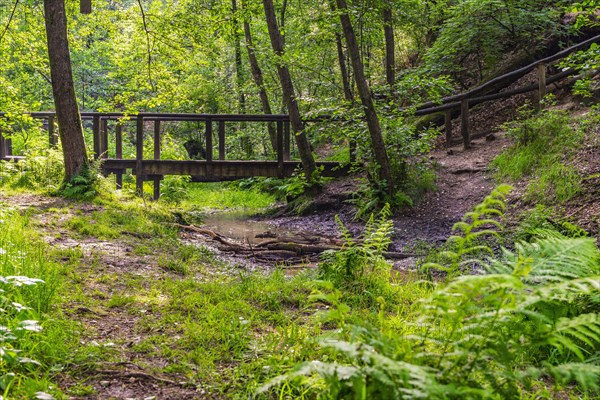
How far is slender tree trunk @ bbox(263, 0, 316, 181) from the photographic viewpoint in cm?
1134

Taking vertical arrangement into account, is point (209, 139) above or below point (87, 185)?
above

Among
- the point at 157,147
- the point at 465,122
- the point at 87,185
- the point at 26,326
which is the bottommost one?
the point at 26,326

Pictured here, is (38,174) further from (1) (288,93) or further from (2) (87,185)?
(1) (288,93)

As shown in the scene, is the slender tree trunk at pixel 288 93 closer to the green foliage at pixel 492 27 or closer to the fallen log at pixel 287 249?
the green foliage at pixel 492 27

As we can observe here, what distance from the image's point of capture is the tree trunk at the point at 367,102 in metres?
9.37

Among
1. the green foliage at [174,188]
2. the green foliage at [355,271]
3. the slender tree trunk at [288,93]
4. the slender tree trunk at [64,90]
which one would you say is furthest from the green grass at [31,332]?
the green foliage at [174,188]

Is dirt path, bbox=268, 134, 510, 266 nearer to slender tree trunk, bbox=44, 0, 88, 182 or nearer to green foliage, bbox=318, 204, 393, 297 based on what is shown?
green foliage, bbox=318, 204, 393, 297

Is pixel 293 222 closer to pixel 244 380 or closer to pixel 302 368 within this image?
A: pixel 244 380

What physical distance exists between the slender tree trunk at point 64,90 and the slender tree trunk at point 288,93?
4078 mm

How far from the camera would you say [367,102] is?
9.58 meters

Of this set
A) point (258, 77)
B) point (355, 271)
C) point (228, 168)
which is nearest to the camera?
point (355, 271)

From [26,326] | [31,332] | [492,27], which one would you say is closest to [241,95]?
[492,27]

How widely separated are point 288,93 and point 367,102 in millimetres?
2781

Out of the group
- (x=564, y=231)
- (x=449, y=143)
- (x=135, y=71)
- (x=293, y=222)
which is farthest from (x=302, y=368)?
(x=449, y=143)
